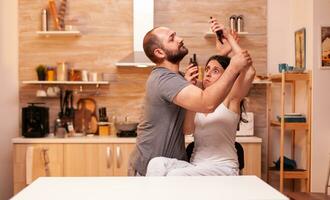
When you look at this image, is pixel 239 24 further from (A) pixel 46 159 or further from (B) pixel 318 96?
(A) pixel 46 159

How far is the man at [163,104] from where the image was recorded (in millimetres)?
1952

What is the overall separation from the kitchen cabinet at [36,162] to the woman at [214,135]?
2230 millimetres

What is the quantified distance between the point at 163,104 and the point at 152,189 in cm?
57

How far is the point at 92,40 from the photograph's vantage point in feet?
15.0

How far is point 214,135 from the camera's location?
205cm

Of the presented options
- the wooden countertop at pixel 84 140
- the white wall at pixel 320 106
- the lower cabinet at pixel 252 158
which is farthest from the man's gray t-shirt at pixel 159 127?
the white wall at pixel 320 106

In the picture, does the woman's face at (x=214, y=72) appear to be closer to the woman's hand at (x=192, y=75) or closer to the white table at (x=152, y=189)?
the woman's hand at (x=192, y=75)

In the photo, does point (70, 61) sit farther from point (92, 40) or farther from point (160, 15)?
point (160, 15)

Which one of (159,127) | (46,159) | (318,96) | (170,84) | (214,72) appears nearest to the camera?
(170,84)

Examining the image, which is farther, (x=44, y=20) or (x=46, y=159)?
(x=44, y=20)

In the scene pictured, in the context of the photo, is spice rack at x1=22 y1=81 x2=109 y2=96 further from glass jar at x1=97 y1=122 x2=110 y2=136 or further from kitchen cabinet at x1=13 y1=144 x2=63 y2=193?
kitchen cabinet at x1=13 y1=144 x2=63 y2=193

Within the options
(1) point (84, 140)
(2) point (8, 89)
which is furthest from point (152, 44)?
(2) point (8, 89)

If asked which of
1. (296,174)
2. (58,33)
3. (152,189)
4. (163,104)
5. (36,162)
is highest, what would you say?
(58,33)

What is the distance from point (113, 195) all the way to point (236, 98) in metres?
0.91
